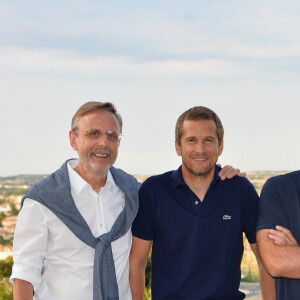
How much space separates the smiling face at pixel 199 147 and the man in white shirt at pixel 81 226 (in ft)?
1.19

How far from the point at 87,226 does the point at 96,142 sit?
1.48 ft

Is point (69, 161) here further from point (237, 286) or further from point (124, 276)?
point (237, 286)

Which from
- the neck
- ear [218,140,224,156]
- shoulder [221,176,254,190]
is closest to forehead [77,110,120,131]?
the neck

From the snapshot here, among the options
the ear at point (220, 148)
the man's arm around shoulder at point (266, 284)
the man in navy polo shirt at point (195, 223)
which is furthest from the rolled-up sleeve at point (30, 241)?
the man's arm around shoulder at point (266, 284)

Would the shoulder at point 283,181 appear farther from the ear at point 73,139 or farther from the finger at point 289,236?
the ear at point 73,139

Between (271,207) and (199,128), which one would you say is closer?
(271,207)

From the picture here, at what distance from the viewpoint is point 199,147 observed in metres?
3.68

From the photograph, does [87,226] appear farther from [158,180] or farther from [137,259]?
[158,180]

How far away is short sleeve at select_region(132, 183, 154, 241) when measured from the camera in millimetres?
3760

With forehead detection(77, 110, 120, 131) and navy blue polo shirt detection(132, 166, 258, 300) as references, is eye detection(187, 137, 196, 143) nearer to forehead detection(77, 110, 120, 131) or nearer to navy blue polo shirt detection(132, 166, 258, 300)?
navy blue polo shirt detection(132, 166, 258, 300)

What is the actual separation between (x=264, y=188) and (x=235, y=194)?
32 centimetres

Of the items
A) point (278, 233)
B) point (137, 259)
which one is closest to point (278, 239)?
point (278, 233)

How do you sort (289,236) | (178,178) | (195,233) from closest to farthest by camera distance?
(289,236) → (195,233) → (178,178)

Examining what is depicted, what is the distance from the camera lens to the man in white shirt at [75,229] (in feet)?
11.5
